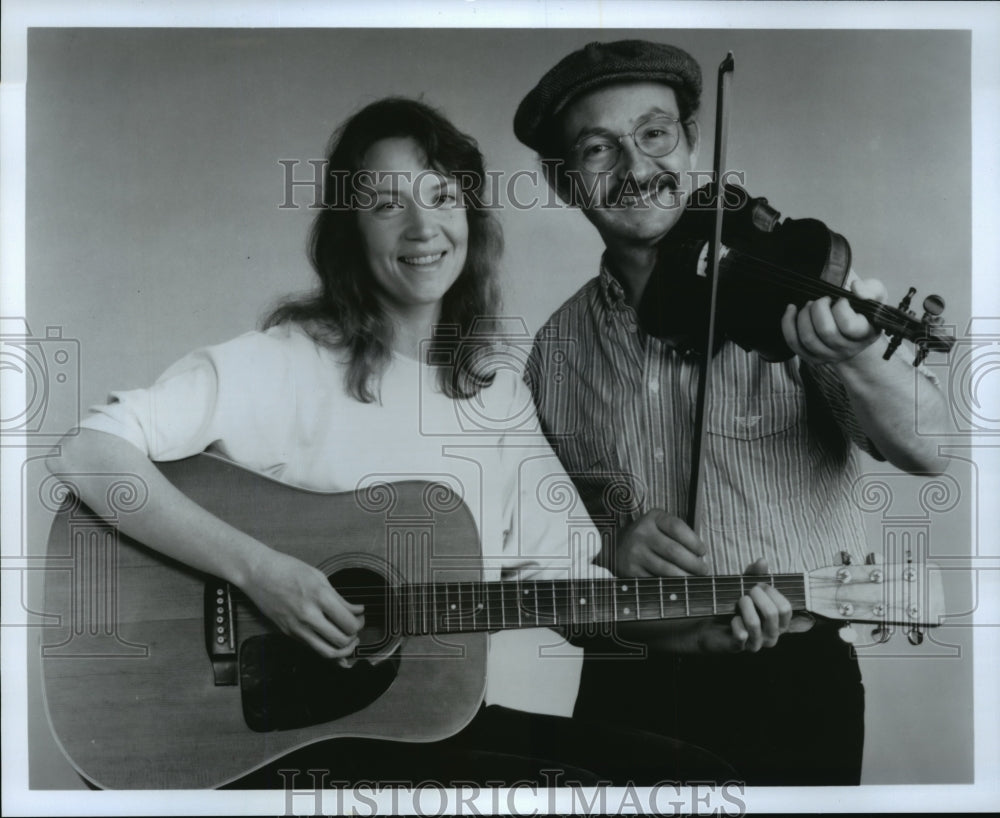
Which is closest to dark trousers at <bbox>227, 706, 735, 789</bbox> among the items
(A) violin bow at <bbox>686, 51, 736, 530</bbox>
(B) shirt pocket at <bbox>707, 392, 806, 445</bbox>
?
(A) violin bow at <bbox>686, 51, 736, 530</bbox>

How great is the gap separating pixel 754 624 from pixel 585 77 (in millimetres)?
1459

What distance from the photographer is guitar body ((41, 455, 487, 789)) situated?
2391 mm

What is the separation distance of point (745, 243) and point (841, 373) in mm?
409

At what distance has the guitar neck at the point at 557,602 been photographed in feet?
8.01

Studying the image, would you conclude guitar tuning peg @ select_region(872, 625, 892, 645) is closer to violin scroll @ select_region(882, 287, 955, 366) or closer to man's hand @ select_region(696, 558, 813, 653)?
man's hand @ select_region(696, 558, 813, 653)

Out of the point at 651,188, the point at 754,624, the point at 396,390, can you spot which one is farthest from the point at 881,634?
the point at 396,390

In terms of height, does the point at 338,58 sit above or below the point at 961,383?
above

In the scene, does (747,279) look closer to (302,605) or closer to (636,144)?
(636,144)

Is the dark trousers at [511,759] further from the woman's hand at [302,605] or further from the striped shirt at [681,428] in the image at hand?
the striped shirt at [681,428]

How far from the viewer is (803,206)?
2510 millimetres

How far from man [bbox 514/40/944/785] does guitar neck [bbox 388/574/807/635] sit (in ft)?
0.16

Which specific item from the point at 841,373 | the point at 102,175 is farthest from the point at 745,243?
the point at 102,175

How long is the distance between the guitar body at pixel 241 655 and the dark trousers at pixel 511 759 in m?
0.07

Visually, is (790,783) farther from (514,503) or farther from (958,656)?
(514,503)
